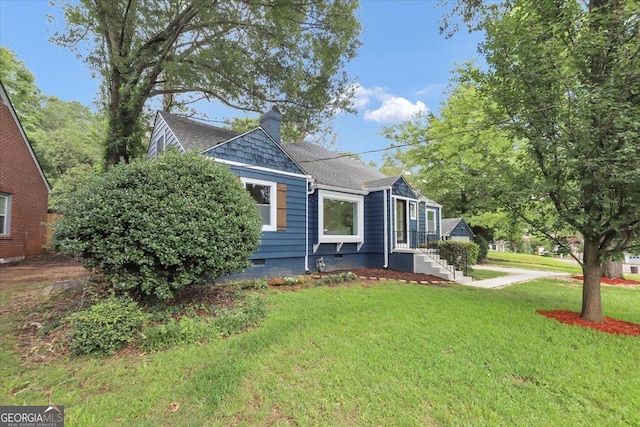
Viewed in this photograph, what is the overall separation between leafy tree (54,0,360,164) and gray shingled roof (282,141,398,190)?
A: 1.65 metres

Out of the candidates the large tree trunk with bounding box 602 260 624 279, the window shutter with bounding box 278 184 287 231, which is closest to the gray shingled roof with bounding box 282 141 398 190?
the window shutter with bounding box 278 184 287 231

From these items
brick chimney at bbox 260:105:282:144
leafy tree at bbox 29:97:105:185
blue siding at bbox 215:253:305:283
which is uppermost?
leafy tree at bbox 29:97:105:185

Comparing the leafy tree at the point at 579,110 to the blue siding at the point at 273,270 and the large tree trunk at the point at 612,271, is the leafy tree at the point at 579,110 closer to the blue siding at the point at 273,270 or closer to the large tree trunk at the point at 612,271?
the blue siding at the point at 273,270

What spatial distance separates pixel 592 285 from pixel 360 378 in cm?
528

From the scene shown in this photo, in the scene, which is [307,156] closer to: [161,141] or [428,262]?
[161,141]

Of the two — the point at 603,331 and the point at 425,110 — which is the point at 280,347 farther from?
the point at 425,110

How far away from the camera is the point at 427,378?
3100 mm

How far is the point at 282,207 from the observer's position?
339 inches

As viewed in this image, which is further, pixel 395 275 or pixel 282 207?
pixel 395 275

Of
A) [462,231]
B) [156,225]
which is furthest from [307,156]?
[462,231]

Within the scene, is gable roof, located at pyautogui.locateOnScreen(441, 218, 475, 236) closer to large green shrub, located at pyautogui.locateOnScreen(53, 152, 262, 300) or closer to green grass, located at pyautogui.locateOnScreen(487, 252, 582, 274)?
green grass, located at pyautogui.locateOnScreen(487, 252, 582, 274)

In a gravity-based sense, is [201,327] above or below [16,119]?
below

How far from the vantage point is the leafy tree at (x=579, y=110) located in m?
4.71

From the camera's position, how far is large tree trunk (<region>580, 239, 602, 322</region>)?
534cm
